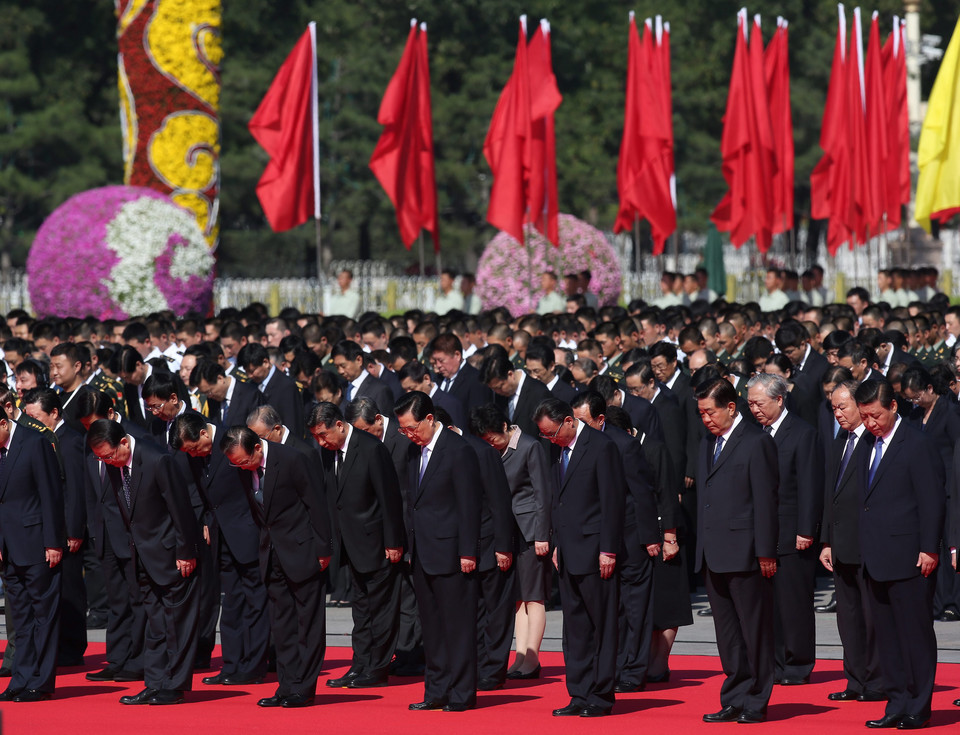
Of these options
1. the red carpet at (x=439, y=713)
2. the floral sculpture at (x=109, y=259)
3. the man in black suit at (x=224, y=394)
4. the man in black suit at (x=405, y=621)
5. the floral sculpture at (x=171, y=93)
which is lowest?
the red carpet at (x=439, y=713)

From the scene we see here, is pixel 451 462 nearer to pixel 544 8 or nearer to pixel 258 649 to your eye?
pixel 258 649

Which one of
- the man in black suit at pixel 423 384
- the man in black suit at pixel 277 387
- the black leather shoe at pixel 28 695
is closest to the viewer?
the black leather shoe at pixel 28 695

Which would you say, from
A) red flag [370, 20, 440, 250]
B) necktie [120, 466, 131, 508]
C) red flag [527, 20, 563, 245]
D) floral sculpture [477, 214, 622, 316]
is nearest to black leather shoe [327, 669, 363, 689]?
necktie [120, 466, 131, 508]

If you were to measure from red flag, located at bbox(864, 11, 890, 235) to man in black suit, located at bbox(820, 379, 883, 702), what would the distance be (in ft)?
49.5

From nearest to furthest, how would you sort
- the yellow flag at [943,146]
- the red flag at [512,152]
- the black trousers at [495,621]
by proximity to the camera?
the black trousers at [495,621] < the yellow flag at [943,146] < the red flag at [512,152]

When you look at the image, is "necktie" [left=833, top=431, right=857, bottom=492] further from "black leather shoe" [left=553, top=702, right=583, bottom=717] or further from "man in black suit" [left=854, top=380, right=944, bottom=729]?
"black leather shoe" [left=553, top=702, right=583, bottom=717]

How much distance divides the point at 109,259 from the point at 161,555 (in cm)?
1407

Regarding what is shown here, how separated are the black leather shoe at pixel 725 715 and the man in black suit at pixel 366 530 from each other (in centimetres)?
194

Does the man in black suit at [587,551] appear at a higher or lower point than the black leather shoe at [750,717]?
higher

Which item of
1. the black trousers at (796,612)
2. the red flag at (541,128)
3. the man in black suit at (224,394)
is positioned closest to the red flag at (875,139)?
the red flag at (541,128)

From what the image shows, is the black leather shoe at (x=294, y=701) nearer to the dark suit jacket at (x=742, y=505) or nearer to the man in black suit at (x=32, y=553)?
the man in black suit at (x=32, y=553)

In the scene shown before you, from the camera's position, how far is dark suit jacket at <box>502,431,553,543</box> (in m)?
8.95

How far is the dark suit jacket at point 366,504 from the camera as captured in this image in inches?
340

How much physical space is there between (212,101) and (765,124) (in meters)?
9.12
